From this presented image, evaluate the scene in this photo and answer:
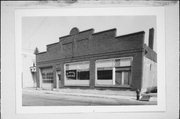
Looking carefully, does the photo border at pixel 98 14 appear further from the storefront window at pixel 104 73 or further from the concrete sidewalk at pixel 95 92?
the storefront window at pixel 104 73

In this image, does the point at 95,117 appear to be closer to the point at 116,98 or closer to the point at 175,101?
the point at 116,98

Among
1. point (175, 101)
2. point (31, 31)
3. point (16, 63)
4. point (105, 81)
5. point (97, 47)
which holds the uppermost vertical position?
point (31, 31)

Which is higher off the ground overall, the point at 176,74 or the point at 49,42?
the point at 49,42

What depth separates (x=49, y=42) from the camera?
333 cm

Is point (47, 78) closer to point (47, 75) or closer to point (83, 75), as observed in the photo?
point (47, 75)

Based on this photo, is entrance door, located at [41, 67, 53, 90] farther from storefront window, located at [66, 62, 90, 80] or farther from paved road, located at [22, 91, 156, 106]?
storefront window, located at [66, 62, 90, 80]

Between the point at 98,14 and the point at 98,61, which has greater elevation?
the point at 98,14

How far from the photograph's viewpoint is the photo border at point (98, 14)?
3232 millimetres

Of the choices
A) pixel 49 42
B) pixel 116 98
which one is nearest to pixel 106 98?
pixel 116 98

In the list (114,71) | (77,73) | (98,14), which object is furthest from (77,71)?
(98,14)

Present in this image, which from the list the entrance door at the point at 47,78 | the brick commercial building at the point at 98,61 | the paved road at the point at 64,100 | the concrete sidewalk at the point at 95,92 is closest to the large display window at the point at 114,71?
the brick commercial building at the point at 98,61

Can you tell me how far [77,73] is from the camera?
3.33 metres

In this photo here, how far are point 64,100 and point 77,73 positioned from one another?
45cm

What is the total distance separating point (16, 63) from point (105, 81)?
1.35 metres
